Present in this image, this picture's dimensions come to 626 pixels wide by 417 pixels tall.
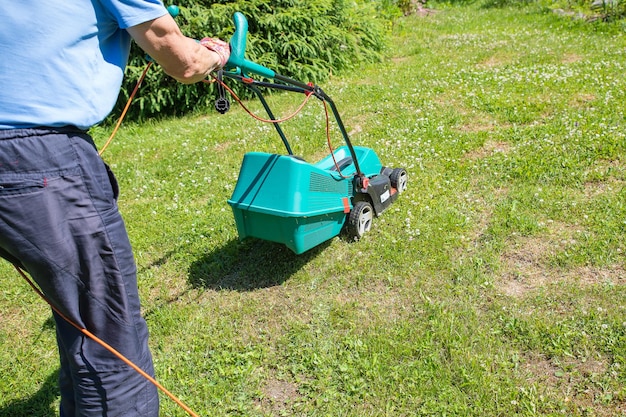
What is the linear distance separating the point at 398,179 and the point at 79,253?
3.12m

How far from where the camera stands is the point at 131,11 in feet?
6.20

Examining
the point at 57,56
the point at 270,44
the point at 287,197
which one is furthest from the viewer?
the point at 270,44

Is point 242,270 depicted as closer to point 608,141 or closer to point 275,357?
point 275,357

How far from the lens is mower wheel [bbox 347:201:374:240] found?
13.1ft

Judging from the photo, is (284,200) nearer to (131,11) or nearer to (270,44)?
(131,11)

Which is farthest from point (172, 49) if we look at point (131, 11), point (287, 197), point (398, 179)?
point (398, 179)

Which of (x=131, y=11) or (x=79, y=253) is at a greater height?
(x=131, y=11)

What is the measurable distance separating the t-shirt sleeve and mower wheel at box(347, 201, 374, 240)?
2318 millimetres

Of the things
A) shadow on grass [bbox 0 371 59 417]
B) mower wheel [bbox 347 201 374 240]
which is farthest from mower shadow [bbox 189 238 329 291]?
shadow on grass [bbox 0 371 59 417]

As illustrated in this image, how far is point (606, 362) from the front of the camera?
9.41 ft

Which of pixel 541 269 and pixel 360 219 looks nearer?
pixel 541 269

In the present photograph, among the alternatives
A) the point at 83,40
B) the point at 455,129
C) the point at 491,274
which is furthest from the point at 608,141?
the point at 83,40

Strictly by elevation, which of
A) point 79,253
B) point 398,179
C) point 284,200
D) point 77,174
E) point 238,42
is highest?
point 238,42

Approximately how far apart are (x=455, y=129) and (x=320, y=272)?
2.84 metres
